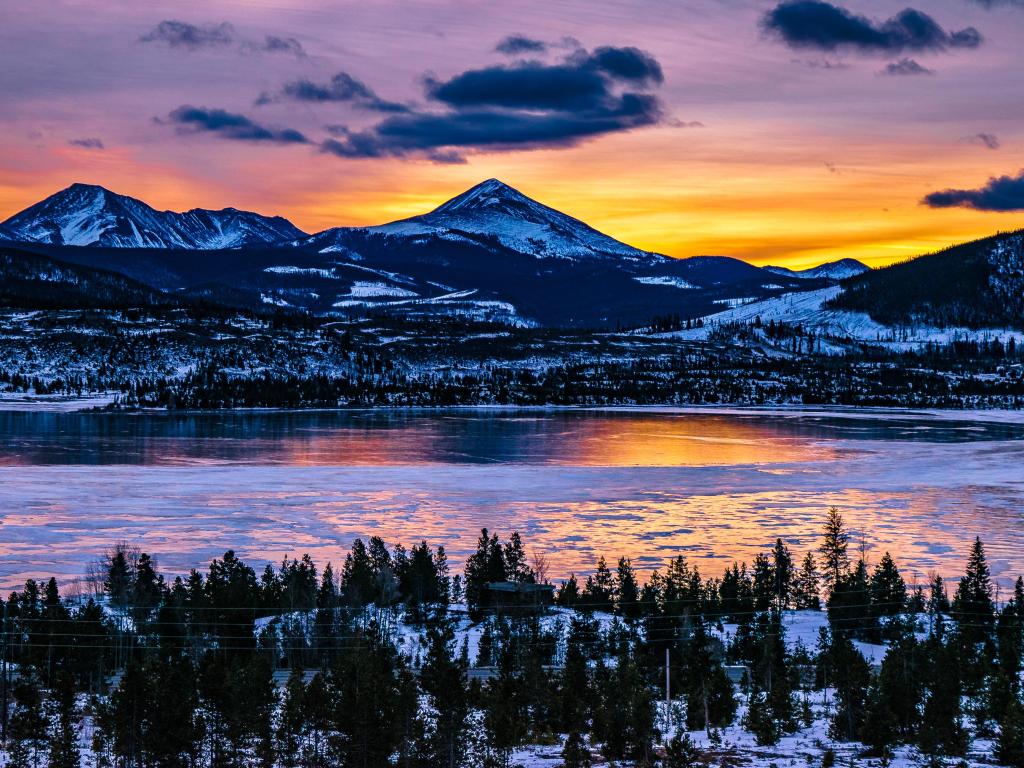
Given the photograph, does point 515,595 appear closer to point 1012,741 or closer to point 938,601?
point 938,601

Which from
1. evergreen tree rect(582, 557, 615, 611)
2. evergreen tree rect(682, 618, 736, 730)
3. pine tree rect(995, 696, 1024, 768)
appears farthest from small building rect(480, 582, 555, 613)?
pine tree rect(995, 696, 1024, 768)

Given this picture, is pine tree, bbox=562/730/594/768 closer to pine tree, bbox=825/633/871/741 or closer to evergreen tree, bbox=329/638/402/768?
evergreen tree, bbox=329/638/402/768

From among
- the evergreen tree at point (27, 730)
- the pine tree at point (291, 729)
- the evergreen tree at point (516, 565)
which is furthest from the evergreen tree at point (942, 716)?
the evergreen tree at point (27, 730)

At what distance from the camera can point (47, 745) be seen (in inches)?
1286

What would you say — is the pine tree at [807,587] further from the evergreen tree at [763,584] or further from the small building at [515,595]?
the small building at [515,595]

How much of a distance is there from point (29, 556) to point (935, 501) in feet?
176

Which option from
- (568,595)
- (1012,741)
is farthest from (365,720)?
(568,595)

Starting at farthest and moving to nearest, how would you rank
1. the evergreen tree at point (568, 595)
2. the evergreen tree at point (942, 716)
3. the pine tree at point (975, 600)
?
the evergreen tree at point (568, 595), the pine tree at point (975, 600), the evergreen tree at point (942, 716)

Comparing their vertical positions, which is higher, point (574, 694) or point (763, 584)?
point (763, 584)

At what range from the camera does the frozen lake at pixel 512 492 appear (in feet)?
196

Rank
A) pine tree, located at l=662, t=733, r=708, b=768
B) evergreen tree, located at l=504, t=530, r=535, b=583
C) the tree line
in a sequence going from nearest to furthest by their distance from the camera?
pine tree, located at l=662, t=733, r=708, b=768
the tree line
evergreen tree, located at l=504, t=530, r=535, b=583

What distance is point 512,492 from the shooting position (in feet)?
269

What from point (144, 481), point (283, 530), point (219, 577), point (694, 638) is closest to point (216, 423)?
point (144, 481)

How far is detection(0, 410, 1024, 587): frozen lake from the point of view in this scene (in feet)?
196
